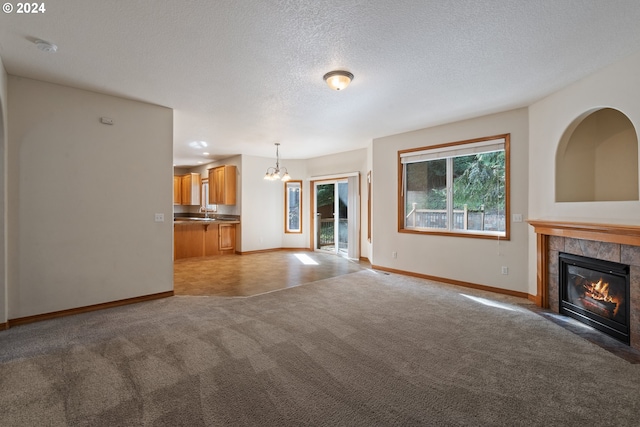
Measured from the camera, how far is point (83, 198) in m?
3.78

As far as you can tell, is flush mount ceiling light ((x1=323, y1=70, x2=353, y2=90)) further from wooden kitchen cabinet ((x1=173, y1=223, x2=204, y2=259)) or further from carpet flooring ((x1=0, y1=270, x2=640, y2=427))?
wooden kitchen cabinet ((x1=173, y1=223, x2=204, y2=259))

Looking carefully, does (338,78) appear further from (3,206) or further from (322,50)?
(3,206)

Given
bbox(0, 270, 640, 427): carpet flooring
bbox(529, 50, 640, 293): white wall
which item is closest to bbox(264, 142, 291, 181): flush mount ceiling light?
bbox(0, 270, 640, 427): carpet flooring

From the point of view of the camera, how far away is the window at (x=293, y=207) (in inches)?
355

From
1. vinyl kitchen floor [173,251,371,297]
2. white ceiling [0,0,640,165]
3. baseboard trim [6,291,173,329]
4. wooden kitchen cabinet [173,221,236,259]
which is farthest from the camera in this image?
wooden kitchen cabinet [173,221,236,259]

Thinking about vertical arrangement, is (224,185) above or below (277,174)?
below

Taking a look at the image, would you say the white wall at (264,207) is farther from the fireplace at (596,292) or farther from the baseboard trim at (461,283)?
the fireplace at (596,292)

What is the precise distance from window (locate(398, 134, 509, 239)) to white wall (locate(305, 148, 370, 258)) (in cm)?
164

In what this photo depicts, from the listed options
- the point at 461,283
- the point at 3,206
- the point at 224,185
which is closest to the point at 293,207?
the point at 224,185

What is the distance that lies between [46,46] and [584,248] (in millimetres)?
5909

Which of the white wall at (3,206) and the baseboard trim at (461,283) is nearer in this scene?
the white wall at (3,206)

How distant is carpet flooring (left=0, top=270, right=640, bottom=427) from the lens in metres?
1.89

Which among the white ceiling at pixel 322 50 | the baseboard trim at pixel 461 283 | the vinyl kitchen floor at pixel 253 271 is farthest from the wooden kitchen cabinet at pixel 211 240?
the baseboard trim at pixel 461 283

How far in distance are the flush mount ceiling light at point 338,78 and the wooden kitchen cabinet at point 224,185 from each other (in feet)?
18.5
